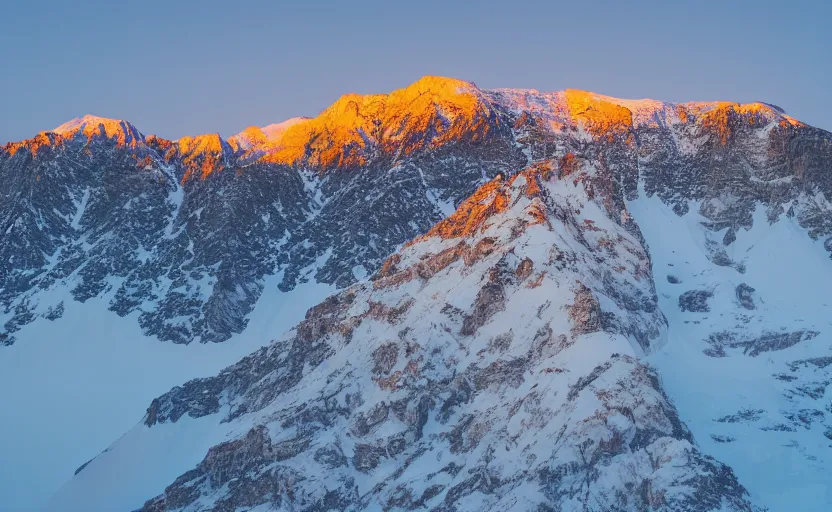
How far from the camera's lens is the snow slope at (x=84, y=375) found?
158 m

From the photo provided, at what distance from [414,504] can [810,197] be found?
374 ft

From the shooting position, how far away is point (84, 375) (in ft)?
593

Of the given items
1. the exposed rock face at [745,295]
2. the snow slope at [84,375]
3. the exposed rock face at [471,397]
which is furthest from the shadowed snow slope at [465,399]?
the snow slope at [84,375]

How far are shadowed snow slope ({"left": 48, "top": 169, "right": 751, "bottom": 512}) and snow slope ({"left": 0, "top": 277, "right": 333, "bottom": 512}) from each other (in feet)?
64.2

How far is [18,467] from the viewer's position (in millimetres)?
156125

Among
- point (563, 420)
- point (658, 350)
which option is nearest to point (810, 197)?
point (658, 350)

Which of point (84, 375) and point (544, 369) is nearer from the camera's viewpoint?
point (544, 369)

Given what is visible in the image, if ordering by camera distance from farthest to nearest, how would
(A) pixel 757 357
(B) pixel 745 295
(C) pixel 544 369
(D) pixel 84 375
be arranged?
(D) pixel 84 375
(B) pixel 745 295
(A) pixel 757 357
(C) pixel 544 369

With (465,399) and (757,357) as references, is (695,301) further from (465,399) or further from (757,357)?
(465,399)

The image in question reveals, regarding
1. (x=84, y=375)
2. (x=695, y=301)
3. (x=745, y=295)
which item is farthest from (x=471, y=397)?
(x=84, y=375)

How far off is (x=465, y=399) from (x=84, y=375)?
9814 cm

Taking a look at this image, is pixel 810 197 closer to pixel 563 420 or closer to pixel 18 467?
pixel 563 420

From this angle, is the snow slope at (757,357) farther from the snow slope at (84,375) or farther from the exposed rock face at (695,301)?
the snow slope at (84,375)

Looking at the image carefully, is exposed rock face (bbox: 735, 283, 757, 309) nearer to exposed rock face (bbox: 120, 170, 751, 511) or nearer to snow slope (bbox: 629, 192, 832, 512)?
snow slope (bbox: 629, 192, 832, 512)
